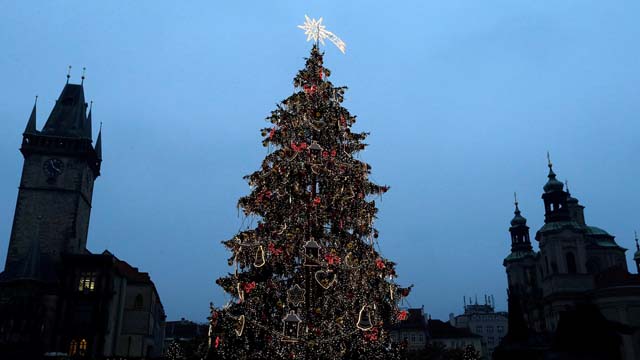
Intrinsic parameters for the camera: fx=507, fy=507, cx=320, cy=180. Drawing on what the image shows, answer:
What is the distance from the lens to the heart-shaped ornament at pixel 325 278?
1922 cm

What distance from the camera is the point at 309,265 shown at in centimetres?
1942

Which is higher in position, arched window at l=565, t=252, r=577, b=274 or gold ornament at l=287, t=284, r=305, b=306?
arched window at l=565, t=252, r=577, b=274

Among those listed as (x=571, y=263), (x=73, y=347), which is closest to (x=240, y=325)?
(x=73, y=347)

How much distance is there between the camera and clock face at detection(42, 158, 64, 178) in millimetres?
54906

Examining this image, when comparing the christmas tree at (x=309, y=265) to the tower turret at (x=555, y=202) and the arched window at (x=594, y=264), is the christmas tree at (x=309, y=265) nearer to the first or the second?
the tower turret at (x=555, y=202)

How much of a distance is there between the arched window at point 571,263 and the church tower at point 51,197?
179 feet

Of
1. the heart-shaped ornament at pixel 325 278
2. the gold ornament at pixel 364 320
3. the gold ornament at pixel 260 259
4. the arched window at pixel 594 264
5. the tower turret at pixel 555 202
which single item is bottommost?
the gold ornament at pixel 364 320

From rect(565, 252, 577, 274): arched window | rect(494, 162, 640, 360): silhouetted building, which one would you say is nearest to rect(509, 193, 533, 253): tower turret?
rect(494, 162, 640, 360): silhouetted building

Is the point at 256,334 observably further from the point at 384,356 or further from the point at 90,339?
the point at 90,339

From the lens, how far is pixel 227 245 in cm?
2031

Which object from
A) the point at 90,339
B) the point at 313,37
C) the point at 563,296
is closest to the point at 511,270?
the point at 563,296

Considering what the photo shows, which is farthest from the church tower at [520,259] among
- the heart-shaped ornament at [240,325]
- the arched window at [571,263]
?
the heart-shaped ornament at [240,325]

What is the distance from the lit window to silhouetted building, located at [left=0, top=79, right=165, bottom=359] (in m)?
0.09

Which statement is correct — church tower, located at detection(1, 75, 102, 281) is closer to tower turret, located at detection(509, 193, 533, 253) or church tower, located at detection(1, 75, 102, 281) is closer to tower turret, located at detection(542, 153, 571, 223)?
tower turret, located at detection(542, 153, 571, 223)
